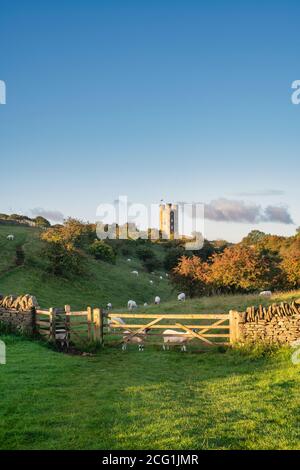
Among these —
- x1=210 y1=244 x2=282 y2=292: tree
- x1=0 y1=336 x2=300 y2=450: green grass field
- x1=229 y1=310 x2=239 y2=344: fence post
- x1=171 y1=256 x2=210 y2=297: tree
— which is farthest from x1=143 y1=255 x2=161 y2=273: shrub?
x1=0 y1=336 x2=300 y2=450: green grass field

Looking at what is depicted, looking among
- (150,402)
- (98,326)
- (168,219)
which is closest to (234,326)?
(98,326)

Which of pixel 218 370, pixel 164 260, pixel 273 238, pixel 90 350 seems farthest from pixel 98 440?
pixel 273 238

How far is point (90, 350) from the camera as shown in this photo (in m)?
19.9

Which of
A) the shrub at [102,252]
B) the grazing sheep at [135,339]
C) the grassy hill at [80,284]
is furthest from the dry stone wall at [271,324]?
the shrub at [102,252]

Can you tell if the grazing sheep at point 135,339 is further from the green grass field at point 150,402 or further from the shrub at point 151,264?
the shrub at point 151,264

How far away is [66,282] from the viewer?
165ft

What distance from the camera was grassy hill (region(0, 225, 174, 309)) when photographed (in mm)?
43844

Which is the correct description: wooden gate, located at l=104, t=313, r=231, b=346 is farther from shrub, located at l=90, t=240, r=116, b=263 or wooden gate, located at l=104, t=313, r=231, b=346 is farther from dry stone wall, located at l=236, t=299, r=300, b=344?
shrub, located at l=90, t=240, r=116, b=263

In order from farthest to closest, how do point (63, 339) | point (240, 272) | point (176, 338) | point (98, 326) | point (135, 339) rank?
1. point (240, 272)
2. point (98, 326)
3. point (63, 339)
4. point (135, 339)
5. point (176, 338)

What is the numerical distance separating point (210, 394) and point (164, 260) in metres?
70.5

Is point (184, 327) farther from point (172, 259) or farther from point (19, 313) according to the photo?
point (172, 259)
